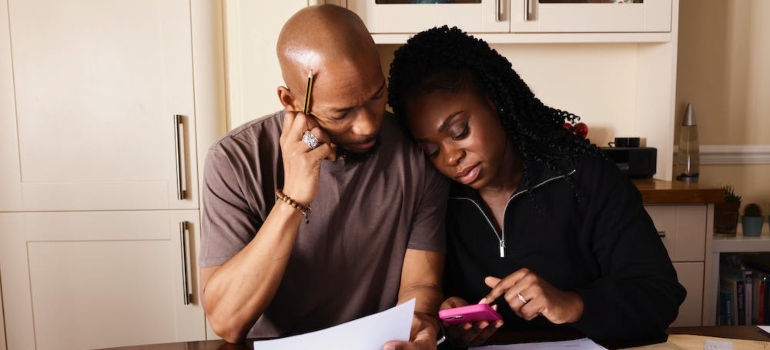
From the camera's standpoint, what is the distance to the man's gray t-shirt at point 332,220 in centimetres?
107

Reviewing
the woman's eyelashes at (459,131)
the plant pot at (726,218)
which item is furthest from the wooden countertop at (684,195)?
the woman's eyelashes at (459,131)

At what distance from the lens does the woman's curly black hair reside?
3.76ft

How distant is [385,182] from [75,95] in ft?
4.73

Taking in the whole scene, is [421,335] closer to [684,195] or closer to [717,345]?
[717,345]

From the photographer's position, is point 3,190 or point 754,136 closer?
point 3,190

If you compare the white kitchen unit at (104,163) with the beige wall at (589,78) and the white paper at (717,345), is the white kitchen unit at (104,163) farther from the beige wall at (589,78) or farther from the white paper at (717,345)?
the white paper at (717,345)

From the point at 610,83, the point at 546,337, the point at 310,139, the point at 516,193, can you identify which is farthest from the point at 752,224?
the point at 310,139

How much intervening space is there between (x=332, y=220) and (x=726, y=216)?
6.05ft

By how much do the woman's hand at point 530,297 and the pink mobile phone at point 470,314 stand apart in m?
0.03

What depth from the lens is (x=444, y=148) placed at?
112 cm

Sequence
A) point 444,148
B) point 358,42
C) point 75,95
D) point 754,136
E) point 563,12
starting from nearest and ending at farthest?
point 358,42, point 444,148, point 75,95, point 563,12, point 754,136

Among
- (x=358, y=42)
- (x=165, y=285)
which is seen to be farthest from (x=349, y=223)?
(x=165, y=285)

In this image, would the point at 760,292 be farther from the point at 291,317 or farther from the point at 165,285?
the point at 165,285

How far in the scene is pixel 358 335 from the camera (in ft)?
2.70
